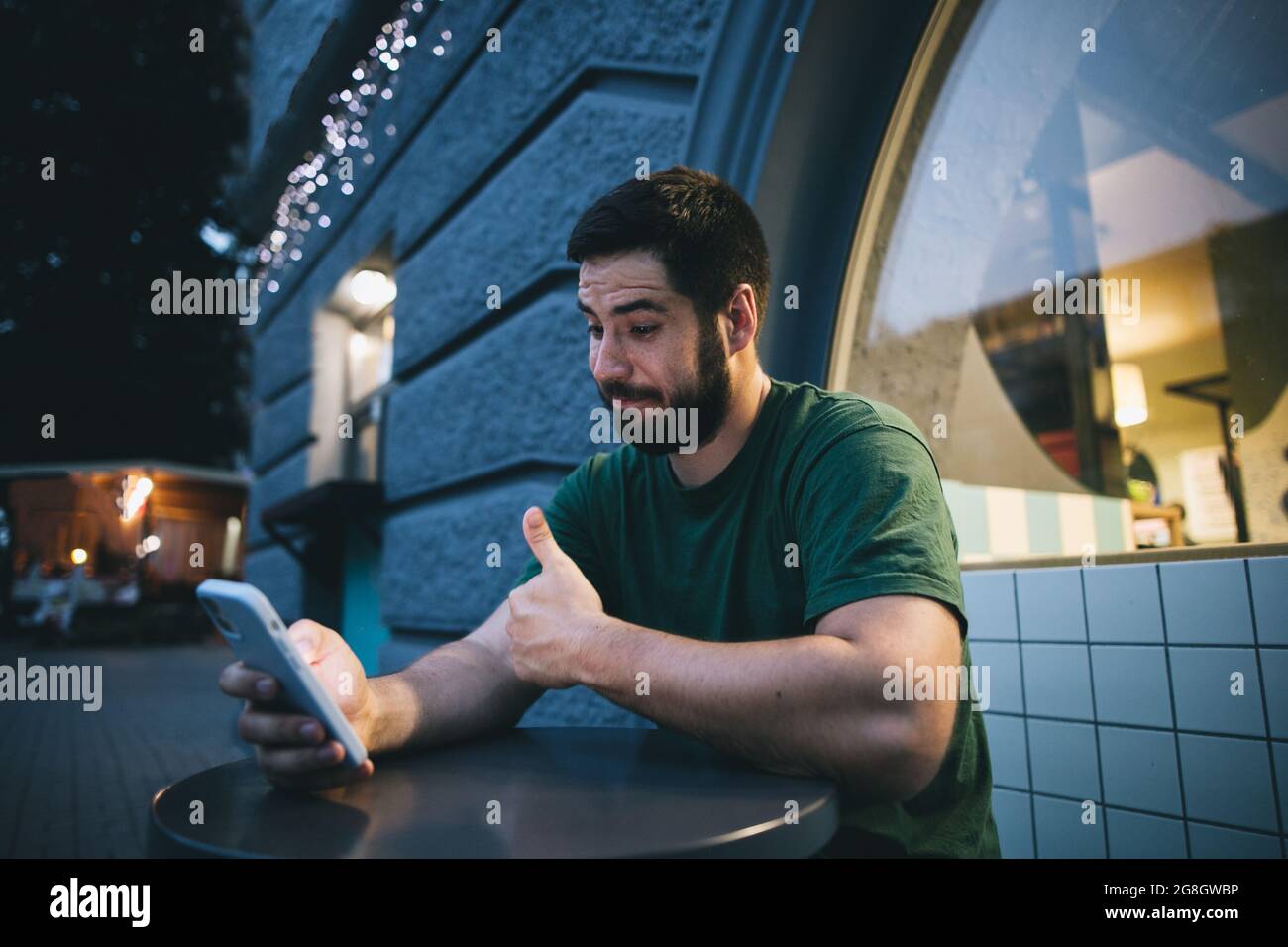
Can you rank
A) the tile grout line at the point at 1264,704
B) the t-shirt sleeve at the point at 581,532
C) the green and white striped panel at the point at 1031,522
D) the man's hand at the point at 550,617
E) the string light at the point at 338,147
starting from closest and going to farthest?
the man's hand at the point at 550,617, the t-shirt sleeve at the point at 581,532, the tile grout line at the point at 1264,704, the green and white striped panel at the point at 1031,522, the string light at the point at 338,147

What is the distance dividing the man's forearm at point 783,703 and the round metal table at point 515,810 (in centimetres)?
4

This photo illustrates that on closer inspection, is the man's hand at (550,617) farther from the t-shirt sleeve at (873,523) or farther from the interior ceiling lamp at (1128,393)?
the interior ceiling lamp at (1128,393)

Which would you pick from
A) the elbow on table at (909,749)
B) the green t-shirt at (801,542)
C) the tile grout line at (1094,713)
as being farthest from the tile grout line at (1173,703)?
the elbow on table at (909,749)

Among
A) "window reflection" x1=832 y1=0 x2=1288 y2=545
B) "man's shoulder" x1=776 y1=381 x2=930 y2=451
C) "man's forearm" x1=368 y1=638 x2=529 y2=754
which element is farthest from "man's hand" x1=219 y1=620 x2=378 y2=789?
"window reflection" x1=832 y1=0 x2=1288 y2=545

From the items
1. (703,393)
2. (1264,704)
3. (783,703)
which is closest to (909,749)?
(783,703)

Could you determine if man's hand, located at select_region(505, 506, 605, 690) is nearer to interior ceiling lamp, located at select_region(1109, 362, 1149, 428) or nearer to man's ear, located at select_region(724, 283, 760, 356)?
man's ear, located at select_region(724, 283, 760, 356)

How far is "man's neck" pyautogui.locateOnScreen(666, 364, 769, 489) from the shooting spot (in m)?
1.40

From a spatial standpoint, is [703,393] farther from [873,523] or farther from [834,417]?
[873,523]

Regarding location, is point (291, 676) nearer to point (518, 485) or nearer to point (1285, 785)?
point (518, 485)

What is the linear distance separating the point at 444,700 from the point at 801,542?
2.07 ft

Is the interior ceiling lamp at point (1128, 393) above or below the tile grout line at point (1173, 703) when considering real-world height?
above

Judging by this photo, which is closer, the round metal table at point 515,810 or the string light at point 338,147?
the round metal table at point 515,810

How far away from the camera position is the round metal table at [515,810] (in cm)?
69
